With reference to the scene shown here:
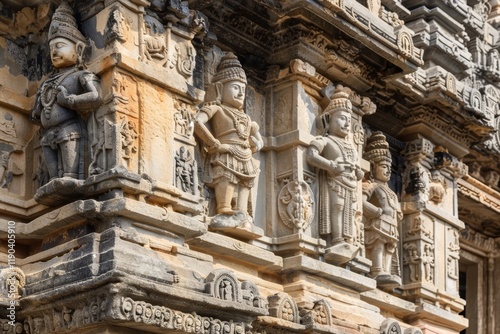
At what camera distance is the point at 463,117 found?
14.6 m

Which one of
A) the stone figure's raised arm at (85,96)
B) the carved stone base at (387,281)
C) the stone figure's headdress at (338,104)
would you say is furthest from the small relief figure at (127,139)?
the carved stone base at (387,281)

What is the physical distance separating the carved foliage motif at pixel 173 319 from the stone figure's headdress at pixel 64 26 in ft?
8.14

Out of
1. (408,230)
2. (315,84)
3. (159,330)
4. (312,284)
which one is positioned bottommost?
(159,330)

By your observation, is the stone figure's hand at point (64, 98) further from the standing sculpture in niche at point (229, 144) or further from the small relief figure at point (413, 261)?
the small relief figure at point (413, 261)

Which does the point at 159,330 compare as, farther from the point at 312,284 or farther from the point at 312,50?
the point at 312,50

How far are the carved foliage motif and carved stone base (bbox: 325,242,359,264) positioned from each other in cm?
204

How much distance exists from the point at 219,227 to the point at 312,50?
89.2 inches

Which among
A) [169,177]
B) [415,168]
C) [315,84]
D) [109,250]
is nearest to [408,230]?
[415,168]

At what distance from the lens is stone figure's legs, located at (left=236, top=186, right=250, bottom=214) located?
38.1ft

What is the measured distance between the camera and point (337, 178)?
1231 cm

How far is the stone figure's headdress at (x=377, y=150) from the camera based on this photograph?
45.3ft

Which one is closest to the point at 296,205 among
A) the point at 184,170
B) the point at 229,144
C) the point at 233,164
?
the point at 233,164

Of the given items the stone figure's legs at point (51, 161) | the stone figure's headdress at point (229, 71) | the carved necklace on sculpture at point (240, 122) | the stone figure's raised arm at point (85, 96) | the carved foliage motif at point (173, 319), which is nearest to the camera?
the carved foliage motif at point (173, 319)

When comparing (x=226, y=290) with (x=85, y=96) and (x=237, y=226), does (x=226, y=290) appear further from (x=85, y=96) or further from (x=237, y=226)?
(x=85, y=96)
